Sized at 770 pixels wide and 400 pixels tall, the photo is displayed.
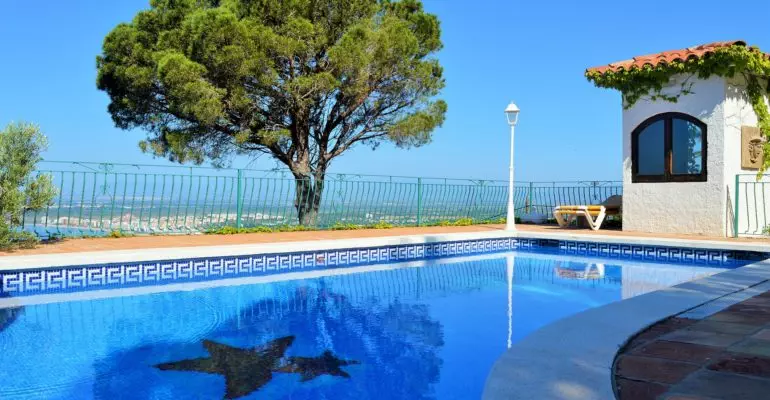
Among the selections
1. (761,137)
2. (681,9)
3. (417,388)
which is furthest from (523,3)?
(417,388)

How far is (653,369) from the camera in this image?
2498 mm

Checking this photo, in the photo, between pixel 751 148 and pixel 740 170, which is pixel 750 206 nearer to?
pixel 740 170

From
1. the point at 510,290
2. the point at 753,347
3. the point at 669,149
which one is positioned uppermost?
the point at 669,149

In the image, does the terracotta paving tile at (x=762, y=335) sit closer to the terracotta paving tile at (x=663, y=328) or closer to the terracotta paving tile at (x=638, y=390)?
the terracotta paving tile at (x=663, y=328)

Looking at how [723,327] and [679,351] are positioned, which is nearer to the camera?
[679,351]

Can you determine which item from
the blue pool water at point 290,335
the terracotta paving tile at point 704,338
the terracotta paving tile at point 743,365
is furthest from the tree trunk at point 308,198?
the terracotta paving tile at point 743,365

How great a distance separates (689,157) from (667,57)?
5.93 feet

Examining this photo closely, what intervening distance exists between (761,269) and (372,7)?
9.18 meters

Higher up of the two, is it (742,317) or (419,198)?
(419,198)

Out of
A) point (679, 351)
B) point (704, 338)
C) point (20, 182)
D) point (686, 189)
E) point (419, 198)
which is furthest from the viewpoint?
point (419, 198)

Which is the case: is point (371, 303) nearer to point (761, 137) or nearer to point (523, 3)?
point (761, 137)

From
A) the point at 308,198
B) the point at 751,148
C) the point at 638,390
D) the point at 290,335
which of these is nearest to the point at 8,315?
the point at 290,335

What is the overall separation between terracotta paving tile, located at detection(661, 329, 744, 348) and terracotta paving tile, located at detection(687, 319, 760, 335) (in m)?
0.09

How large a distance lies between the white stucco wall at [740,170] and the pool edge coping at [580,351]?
19.4 ft
